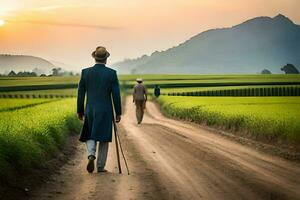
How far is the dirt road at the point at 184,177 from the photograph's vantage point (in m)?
9.08

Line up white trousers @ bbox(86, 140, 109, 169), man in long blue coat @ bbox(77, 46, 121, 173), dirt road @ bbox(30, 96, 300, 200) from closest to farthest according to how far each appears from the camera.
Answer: dirt road @ bbox(30, 96, 300, 200)
white trousers @ bbox(86, 140, 109, 169)
man in long blue coat @ bbox(77, 46, 121, 173)

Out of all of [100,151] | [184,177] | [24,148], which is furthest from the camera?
[100,151]

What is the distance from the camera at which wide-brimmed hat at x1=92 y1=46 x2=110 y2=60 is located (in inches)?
480

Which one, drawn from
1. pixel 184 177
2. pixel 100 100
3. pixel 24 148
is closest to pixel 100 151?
pixel 100 100

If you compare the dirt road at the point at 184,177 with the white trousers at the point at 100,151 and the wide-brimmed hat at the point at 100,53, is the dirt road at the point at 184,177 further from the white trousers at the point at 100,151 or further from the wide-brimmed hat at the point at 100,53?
the wide-brimmed hat at the point at 100,53

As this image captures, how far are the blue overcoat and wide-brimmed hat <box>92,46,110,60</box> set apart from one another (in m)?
0.18

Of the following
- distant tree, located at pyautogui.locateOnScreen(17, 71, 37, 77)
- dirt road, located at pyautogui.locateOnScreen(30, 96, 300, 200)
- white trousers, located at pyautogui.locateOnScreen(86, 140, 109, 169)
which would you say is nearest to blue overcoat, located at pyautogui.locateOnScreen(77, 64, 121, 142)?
white trousers, located at pyautogui.locateOnScreen(86, 140, 109, 169)

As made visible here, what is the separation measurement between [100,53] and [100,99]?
3.36 feet

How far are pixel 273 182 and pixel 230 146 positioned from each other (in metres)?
6.83

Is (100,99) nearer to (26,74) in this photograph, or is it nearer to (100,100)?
(100,100)

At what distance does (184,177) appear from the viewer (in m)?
10.7

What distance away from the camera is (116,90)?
40.0ft

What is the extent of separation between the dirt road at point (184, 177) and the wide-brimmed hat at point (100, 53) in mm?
2534

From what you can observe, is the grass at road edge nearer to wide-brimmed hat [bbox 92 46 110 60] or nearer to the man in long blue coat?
the man in long blue coat
